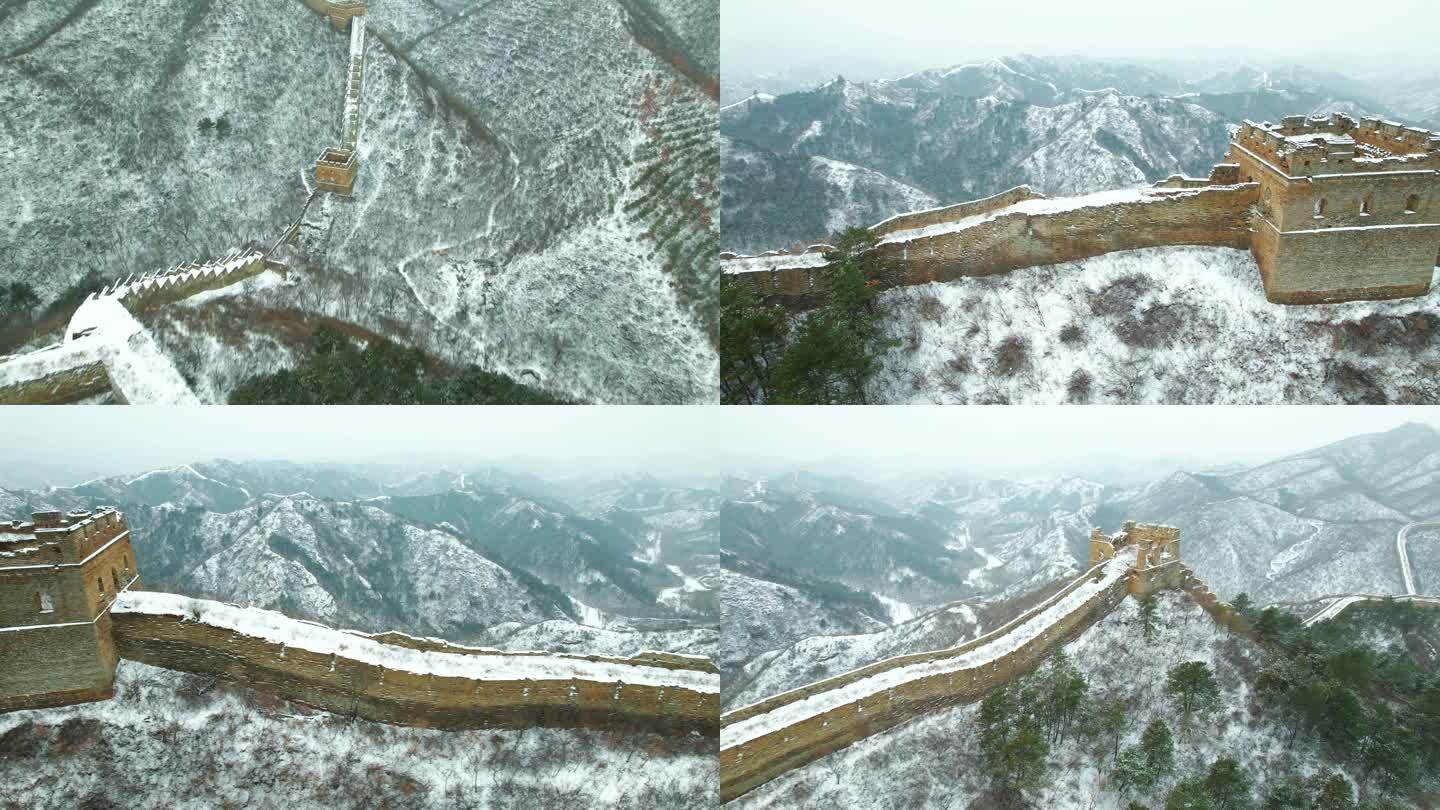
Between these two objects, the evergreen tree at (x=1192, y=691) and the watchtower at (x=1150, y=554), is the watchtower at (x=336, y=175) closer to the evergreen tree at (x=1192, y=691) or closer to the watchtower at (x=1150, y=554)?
the watchtower at (x=1150, y=554)

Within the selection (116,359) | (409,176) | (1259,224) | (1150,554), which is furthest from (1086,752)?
(409,176)

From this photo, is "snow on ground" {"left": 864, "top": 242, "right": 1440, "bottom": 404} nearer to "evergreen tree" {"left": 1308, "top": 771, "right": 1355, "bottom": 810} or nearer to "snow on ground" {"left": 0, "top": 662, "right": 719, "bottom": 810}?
"evergreen tree" {"left": 1308, "top": 771, "right": 1355, "bottom": 810}

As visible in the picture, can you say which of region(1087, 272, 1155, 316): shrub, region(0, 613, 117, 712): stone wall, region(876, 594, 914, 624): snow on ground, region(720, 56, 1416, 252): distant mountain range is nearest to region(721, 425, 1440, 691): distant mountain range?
region(876, 594, 914, 624): snow on ground

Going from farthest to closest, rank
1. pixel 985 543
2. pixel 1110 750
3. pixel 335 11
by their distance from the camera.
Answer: pixel 335 11
pixel 985 543
pixel 1110 750


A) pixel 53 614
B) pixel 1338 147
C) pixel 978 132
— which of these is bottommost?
pixel 53 614

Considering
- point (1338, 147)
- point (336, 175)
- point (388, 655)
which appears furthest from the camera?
point (336, 175)

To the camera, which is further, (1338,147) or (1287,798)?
(1338,147)

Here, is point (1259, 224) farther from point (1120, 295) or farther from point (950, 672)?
point (950, 672)

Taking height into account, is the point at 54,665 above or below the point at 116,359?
below
